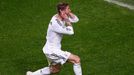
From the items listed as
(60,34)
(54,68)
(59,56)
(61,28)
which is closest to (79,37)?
(54,68)

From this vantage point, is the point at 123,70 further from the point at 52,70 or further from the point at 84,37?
the point at 84,37

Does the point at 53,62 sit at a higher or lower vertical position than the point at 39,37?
higher

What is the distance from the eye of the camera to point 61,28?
47.5ft

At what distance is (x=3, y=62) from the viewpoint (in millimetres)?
18078

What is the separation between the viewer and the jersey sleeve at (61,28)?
14.5 meters

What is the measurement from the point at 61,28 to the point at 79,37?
20.8 ft

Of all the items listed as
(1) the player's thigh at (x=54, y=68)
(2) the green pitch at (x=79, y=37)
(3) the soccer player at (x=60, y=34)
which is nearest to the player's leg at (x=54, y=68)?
(1) the player's thigh at (x=54, y=68)

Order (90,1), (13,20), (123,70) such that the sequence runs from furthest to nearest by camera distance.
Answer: (90,1) < (13,20) < (123,70)

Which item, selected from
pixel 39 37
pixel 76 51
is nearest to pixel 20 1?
pixel 39 37

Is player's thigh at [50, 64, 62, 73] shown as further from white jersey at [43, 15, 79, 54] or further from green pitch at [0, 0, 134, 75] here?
green pitch at [0, 0, 134, 75]

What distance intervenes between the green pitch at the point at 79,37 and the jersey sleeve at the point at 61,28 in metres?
2.57

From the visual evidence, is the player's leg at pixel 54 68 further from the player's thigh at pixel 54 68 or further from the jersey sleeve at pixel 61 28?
the jersey sleeve at pixel 61 28

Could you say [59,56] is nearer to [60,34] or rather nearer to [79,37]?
[60,34]

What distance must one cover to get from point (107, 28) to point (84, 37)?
55.9 inches
